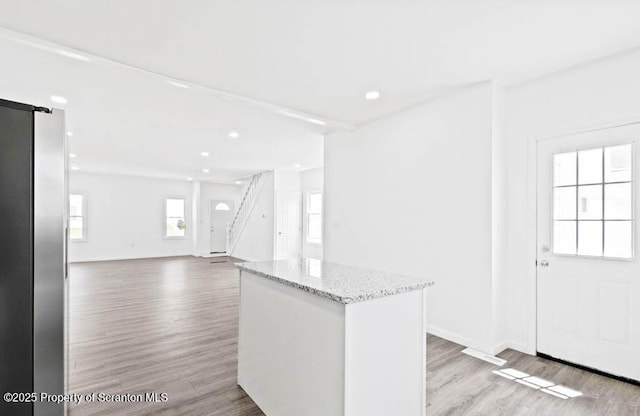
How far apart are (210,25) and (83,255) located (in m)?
9.59

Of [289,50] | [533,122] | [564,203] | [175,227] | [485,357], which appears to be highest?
[289,50]

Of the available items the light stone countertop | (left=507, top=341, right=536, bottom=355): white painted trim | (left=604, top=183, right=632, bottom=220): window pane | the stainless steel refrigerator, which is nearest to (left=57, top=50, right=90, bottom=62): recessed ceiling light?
the stainless steel refrigerator

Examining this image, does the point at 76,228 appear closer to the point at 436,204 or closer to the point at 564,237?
the point at 436,204

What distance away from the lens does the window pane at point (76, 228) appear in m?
9.02

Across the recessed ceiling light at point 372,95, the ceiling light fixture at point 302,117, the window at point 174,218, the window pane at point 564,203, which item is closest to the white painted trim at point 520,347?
the window pane at point 564,203

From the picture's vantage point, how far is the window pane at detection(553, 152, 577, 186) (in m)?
2.93

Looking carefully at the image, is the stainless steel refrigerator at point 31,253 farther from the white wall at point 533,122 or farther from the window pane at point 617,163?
the window pane at point 617,163

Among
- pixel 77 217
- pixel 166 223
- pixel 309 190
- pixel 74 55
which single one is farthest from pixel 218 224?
pixel 74 55

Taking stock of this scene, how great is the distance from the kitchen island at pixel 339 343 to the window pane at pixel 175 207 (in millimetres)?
9675

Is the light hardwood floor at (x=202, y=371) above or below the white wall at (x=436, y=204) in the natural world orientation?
below

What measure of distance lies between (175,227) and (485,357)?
10.2m

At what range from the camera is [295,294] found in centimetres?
183

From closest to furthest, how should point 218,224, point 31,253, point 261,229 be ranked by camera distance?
point 31,253, point 261,229, point 218,224

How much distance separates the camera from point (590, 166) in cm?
282
